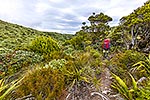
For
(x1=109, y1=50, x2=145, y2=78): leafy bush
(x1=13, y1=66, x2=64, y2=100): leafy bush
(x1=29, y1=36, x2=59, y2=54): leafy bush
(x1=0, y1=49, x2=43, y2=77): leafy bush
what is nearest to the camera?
(x1=13, y1=66, x2=64, y2=100): leafy bush

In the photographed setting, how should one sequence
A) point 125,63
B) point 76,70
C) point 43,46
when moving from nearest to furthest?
point 76,70
point 125,63
point 43,46

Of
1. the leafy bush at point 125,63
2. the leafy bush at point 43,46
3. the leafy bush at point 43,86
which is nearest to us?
the leafy bush at point 43,86

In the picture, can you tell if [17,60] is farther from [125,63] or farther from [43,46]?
[125,63]

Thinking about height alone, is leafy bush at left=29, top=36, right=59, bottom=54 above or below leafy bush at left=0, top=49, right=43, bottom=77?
above

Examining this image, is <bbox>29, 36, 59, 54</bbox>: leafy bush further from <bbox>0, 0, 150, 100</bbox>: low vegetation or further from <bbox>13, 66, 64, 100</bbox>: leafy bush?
<bbox>13, 66, 64, 100</bbox>: leafy bush

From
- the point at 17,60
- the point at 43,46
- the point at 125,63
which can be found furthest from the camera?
the point at 43,46

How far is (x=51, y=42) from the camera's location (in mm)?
12773

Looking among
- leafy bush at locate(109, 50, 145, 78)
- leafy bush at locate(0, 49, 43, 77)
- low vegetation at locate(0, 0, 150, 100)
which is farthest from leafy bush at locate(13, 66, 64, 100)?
leafy bush at locate(0, 49, 43, 77)

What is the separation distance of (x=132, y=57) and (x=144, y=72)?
8.65 ft

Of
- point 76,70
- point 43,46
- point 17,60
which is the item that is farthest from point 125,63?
point 17,60

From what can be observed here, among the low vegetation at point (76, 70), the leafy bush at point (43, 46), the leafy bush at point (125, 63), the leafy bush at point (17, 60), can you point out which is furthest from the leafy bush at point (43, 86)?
the leafy bush at point (43, 46)

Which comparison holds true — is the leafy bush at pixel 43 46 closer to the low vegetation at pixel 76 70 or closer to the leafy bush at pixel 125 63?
the low vegetation at pixel 76 70

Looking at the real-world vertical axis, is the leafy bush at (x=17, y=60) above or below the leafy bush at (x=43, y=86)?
below

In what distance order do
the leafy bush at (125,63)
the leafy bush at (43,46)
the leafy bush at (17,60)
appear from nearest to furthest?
1. the leafy bush at (125,63)
2. the leafy bush at (17,60)
3. the leafy bush at (43,46)
